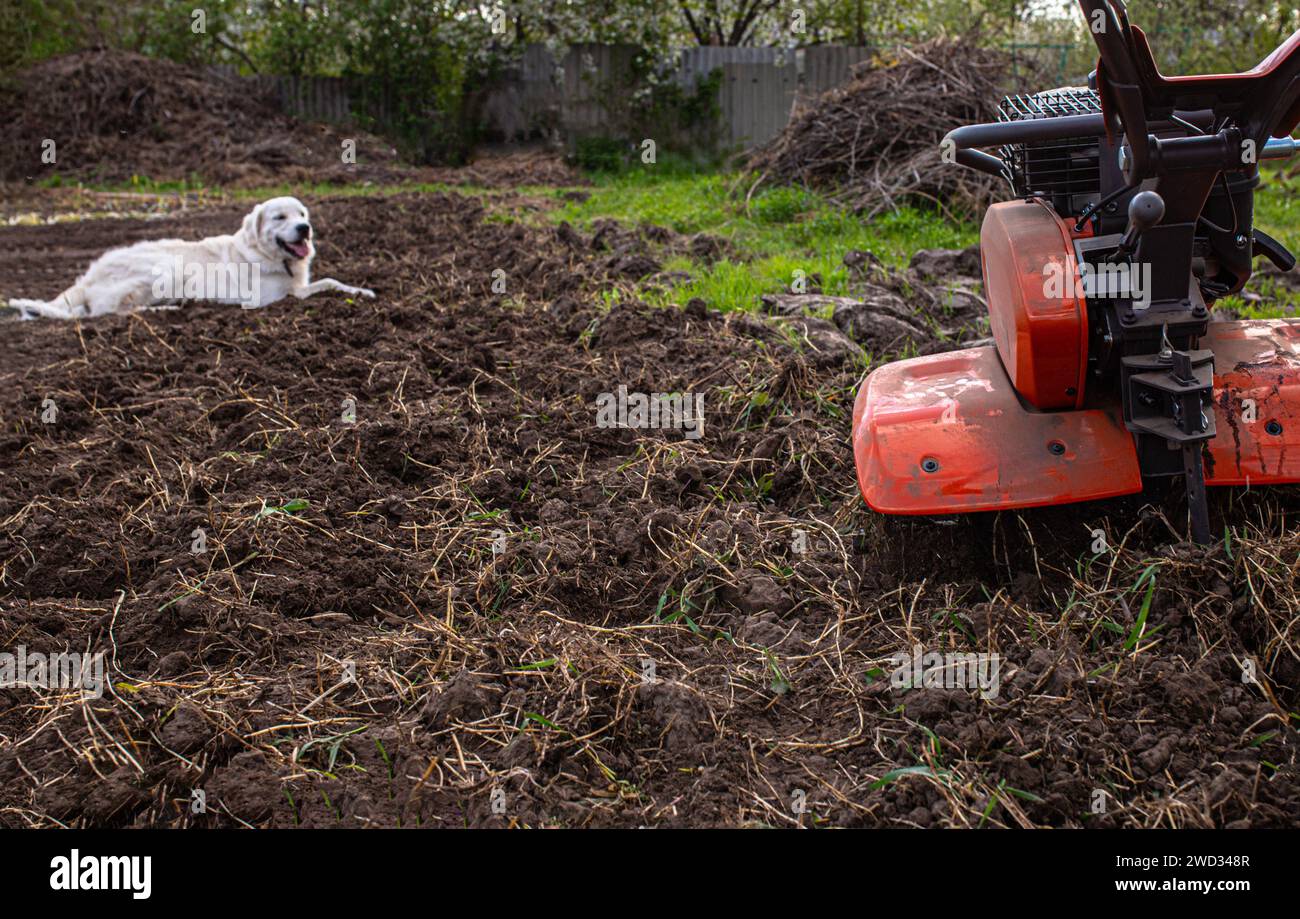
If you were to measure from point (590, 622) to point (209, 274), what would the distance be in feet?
18.9

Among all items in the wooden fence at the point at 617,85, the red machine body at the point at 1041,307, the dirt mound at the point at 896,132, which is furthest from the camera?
the wooden fence at the point at 617,85

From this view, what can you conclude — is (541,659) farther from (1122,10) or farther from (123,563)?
(1122,10)

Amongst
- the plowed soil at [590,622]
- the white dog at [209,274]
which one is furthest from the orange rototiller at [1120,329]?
the white dog at [209,274]

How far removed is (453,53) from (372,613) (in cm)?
1656

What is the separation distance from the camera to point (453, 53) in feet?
59.5

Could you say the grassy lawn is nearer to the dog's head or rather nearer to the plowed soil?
the plowed soil

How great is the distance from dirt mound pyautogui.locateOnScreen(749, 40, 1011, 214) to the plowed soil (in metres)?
4.99

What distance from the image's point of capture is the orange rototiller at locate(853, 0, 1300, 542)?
263 centimetres

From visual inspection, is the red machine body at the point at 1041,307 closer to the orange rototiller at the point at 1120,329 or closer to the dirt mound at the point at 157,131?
the orange rototiller at the point at 1120,329

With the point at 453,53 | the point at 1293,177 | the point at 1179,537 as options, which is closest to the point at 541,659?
the point at 1179,537

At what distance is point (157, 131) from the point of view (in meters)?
17.0

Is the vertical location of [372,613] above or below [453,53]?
below

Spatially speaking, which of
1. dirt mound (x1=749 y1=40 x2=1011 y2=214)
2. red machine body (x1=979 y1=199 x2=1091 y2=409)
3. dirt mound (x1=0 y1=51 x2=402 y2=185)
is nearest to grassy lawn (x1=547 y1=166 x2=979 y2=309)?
dirt mound (x1=749 y1=40 x2=1011 y2=214)

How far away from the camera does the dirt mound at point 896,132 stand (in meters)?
9.83
